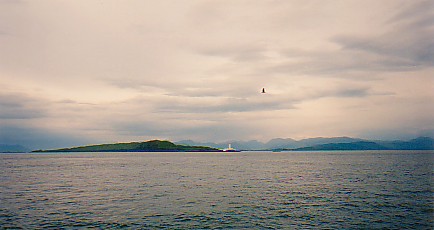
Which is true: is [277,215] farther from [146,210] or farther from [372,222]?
[146,210]

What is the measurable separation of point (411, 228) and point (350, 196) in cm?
2315

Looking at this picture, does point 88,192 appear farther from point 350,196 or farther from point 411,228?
point 411,228

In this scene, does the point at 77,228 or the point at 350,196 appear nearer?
the point at 77,228

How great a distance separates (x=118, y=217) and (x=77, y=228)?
6.84m

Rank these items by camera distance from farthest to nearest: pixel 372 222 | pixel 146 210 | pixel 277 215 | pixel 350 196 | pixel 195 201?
pixel 350 196 < pixel 195 201 < pixel 146 210 < pixel 277 215 < pixel 372 222

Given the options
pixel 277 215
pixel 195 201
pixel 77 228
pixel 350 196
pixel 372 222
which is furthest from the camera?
pixel 350 196

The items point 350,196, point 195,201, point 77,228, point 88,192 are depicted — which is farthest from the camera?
point 88,192

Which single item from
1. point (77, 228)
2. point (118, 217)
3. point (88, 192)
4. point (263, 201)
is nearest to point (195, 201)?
point (263, 201)

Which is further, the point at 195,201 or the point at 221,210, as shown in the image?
the point at 195,201

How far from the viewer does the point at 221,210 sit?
5034 centimetres

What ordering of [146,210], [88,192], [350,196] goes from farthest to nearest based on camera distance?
[88,192]
[350,196]
[146,210]

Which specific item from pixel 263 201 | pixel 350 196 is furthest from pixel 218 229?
pixel 350 196

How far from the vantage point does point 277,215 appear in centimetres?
4688

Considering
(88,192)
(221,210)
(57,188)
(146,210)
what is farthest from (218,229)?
(57,188)
